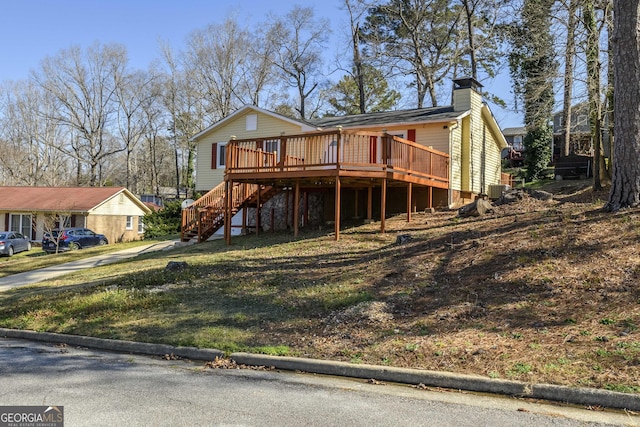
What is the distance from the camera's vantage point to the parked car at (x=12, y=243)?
27.5 meters

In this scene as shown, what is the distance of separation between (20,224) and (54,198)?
3073 millimetres

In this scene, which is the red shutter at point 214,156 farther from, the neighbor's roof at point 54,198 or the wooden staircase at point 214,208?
the neighbor's roof at point 54,198

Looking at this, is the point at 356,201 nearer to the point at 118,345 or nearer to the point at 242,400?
the point at 118,345

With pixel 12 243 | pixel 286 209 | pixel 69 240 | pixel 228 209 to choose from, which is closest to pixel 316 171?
pixel 228 209

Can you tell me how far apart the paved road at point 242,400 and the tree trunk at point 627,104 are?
685cm

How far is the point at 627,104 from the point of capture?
9.59 meters

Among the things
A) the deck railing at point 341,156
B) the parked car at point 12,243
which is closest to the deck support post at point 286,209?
the deck railing at point 341,156

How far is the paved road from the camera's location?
4160 millimetres

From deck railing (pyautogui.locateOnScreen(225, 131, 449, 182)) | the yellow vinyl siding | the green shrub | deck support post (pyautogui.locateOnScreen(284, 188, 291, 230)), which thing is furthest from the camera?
the green shrub

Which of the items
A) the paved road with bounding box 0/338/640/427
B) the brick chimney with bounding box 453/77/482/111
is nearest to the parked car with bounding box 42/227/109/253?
the brick chimney with bounding box 453/77/482/111

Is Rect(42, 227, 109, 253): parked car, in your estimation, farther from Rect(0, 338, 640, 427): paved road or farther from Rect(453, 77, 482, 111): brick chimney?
Rect(0, 338, 640, 427): paved road

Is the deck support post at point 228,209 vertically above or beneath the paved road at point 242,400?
above

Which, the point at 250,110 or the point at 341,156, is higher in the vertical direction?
the point at 250,110

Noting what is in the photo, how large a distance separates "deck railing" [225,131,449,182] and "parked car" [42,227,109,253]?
14658 millimetres
